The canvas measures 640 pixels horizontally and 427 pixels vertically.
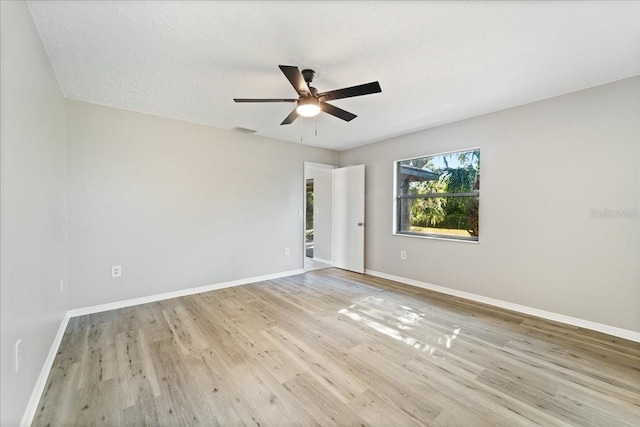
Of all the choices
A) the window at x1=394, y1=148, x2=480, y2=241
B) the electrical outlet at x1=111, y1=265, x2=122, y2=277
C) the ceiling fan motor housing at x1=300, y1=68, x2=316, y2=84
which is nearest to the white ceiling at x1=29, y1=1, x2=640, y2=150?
the ceiling fan motor housing at x1=300, y1=68, x2=316, y2=84

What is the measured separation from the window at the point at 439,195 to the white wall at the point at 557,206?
0.52ft

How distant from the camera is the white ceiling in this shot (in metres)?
1.67

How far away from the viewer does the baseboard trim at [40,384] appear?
148 cm

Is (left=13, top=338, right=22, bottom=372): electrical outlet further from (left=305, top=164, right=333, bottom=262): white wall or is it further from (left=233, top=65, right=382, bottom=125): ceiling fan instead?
(left=305, top=164, right=333, bottom=262): white wall

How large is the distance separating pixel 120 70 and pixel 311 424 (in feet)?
10.4

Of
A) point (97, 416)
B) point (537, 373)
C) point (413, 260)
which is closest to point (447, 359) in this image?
point (537, 373)

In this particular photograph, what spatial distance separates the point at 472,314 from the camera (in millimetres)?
3023

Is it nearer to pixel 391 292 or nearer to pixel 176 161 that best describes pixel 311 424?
pixel 391 292

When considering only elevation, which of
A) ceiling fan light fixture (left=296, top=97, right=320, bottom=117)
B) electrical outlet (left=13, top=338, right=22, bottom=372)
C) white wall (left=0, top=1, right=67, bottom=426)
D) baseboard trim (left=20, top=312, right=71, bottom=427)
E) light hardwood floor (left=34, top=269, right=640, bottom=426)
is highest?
ceiling fan light fixture (left=296, top=97, right=320, bottom=117)

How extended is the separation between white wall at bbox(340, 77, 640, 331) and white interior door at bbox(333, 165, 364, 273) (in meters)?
1.45

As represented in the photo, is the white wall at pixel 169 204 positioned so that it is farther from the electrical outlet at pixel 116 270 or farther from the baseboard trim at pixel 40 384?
the baseboard trim at pixel 40 384

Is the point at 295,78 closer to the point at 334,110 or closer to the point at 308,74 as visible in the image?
the point at 308,74

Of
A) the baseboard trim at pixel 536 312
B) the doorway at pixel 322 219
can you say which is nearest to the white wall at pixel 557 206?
the baseboard trim at pixel 536 312

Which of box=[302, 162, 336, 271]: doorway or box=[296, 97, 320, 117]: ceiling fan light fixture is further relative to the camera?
box=[302, 162, 336, 271]: doorway
